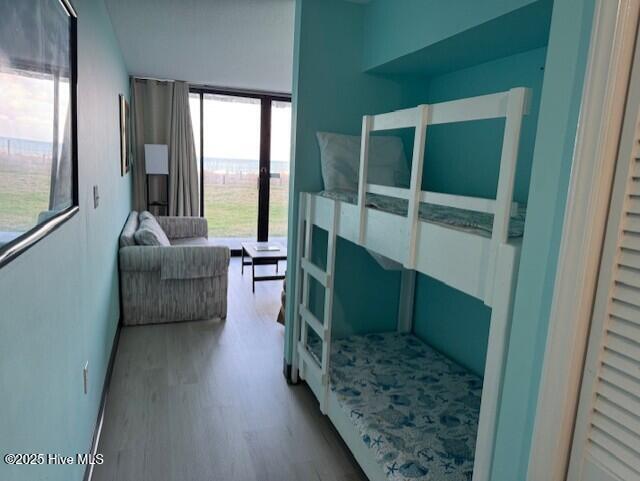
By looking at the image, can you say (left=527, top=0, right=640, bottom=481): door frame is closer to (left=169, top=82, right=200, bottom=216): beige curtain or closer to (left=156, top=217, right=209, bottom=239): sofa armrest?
(left=156, top=217, right=209, bottom=239): sofa armrest

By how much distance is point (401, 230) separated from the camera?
168cm

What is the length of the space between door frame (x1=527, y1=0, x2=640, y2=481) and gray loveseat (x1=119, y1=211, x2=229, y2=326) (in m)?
3.04

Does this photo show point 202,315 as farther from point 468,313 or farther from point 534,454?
point 534,454

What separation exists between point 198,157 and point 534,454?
583cm

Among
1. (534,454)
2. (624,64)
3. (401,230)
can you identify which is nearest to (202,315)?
(401,230)

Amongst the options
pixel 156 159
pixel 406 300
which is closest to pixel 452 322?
pixel 406 300

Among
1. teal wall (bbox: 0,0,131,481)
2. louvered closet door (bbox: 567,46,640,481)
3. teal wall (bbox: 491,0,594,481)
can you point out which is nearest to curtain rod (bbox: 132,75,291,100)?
teal wall (bbox: 0,0,131,481)

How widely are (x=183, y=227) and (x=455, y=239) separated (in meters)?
4.54

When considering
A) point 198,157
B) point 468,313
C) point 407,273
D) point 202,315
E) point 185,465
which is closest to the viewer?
point 185,465

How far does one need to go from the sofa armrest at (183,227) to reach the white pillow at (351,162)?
315 centimetres

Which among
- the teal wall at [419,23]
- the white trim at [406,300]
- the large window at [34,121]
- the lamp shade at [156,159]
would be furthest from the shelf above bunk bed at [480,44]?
the lamp shade at [156,159]

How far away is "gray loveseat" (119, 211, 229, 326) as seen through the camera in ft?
11.6

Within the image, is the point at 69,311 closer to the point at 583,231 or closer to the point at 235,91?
the point at 583,231

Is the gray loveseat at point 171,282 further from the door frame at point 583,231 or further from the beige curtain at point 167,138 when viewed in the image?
the door frame at point 583,231
